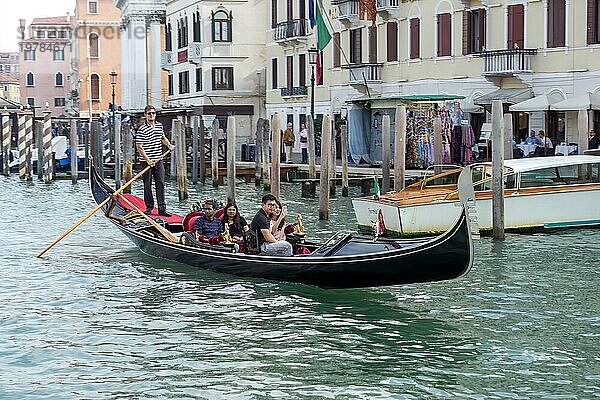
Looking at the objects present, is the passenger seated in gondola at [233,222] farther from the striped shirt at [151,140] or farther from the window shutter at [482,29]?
the window shutter at [482,29]

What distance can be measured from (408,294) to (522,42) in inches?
509

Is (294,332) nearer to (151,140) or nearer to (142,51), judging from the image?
(151,140)

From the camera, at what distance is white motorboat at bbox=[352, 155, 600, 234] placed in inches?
565

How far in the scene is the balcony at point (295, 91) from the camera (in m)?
32.9

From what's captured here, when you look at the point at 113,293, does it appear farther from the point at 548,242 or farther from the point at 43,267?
the point at 548,242

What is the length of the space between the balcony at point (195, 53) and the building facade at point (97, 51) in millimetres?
27570

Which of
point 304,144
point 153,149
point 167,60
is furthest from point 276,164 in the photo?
point 167,60

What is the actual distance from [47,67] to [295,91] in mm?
52389

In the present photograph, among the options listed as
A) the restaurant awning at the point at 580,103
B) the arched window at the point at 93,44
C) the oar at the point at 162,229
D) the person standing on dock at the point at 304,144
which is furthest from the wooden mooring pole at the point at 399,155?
the arched window at the point at 93,44

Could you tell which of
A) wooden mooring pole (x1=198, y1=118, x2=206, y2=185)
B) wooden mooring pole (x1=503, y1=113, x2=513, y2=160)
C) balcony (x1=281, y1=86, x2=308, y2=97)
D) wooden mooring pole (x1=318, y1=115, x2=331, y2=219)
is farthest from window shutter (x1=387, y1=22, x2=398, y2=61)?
wooden mooring pole (x1=503, y1=113, x2=513, y2=160)

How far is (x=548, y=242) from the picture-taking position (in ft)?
46.4

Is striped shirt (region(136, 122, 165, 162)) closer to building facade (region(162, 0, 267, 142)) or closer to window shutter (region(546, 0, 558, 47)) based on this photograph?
window shutter (region(546, 0, 558, 47))

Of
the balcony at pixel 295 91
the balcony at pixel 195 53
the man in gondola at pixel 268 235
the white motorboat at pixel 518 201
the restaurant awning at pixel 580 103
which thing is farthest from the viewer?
the balcony at pixel 195 53

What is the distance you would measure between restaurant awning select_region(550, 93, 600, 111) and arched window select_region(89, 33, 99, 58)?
4957 cm
